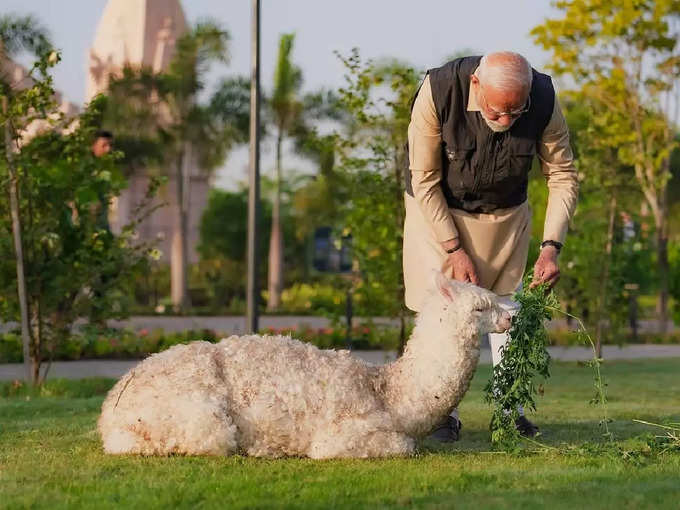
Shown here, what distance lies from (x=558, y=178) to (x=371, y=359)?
9.72 m

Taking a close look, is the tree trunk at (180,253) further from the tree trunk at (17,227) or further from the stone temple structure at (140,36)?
the tree trunk at (17,227)

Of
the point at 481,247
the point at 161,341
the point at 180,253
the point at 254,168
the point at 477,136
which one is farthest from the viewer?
the point at 180,253

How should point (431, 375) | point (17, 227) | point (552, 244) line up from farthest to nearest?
1. point (17, 227)
2. point (552, 244)
3. point (431, 375)

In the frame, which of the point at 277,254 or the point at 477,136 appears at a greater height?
the point at 477,136

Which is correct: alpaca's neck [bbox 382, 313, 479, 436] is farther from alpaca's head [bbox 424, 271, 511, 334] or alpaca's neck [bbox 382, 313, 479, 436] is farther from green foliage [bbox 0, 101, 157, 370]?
green foliage [bbox 0, 101, 157, 370]

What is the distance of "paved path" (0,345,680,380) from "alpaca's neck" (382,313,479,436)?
16.8ft

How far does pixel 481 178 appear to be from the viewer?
7117mm

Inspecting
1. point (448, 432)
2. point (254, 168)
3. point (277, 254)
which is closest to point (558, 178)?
point (448, 432)

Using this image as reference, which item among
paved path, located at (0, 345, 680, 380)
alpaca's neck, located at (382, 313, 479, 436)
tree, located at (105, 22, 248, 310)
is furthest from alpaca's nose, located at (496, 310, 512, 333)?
tree, located at (105, 22, 248, 310)

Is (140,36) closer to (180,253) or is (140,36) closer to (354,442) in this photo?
(180,253)

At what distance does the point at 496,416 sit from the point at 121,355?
431 inches

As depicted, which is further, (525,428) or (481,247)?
(525,428)

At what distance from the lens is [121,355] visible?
16984 mm

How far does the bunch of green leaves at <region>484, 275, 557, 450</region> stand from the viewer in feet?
22.1
